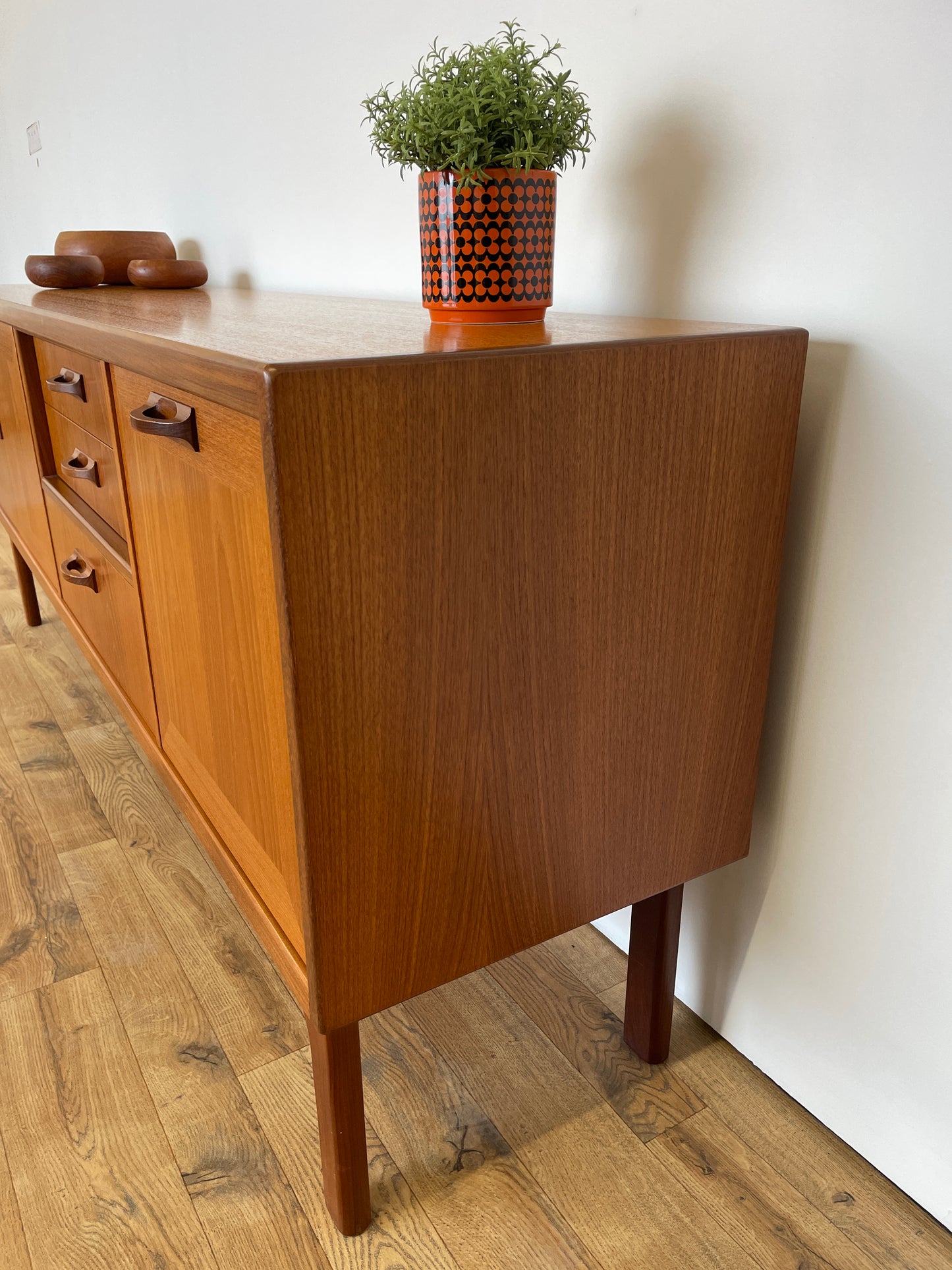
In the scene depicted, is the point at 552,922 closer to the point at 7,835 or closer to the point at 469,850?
the point at 469,850

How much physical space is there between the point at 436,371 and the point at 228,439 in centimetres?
18

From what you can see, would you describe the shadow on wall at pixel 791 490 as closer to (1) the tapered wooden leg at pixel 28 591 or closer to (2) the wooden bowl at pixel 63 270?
(2) the wooden bowl at pixel 63 270

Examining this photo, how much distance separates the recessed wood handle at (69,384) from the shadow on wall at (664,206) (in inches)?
26.3

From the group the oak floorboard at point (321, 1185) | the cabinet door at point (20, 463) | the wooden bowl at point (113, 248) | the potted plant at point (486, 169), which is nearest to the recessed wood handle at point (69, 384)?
the cabinet door at point (20, 463)

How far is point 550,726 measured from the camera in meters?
0.76

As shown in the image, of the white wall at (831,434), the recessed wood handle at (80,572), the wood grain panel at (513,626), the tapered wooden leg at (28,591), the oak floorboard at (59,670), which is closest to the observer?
the wood grain panel at (513,626)

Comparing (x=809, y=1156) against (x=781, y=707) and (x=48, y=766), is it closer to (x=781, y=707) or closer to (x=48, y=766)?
(x=781, y=707)

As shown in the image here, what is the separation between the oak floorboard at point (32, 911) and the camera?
1198 millimetres

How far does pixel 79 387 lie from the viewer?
114 centimetres

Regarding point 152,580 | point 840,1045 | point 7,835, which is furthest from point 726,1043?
point 7,835

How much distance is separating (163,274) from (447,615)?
1.35 m

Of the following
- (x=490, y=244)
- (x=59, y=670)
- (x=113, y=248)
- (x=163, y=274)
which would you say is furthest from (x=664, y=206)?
(x=59, y=670)

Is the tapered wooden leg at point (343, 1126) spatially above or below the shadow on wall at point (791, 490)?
below

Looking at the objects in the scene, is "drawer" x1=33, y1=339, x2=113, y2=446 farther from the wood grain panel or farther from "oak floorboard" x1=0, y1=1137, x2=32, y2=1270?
"oak floorboard" x1=0, y1=1137, x2=32, y2=1270
